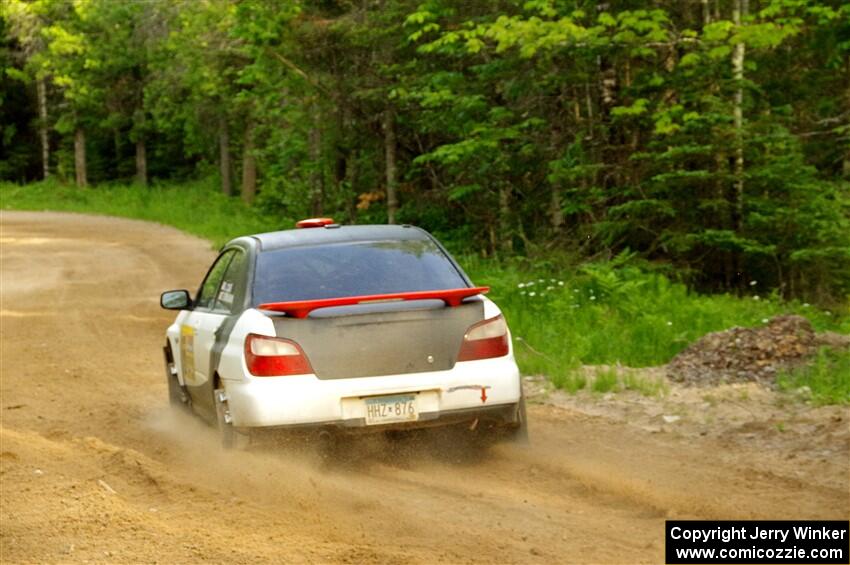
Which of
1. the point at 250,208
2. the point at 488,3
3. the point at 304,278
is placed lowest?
the point at 250,208

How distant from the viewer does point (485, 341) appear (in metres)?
7.51

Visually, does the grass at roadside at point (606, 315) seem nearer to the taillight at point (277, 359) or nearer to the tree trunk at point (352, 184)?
the taillight at point (277, 359)

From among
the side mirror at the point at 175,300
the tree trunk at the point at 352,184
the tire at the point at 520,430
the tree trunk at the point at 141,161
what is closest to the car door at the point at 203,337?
the side mirror at the point at 175,300

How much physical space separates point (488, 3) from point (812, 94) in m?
5.27

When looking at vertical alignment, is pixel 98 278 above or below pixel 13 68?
below

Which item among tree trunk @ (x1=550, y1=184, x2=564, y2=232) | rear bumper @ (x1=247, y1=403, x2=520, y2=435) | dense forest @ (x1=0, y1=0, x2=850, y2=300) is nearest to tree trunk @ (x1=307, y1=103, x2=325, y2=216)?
dense forest @ (x1=0, y1=0, x2=850, y2=300)

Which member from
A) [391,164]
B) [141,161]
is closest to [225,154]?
[141,161]

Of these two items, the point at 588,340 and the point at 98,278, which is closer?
the point at 588,340

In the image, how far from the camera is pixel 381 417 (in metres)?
7.20

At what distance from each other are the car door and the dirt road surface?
0.29 metres

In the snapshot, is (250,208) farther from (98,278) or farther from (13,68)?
(13,68)

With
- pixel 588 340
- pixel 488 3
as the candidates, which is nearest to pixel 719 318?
pixel 588 340

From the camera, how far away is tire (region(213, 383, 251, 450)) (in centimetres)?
729

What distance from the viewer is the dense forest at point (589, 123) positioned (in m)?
15.9
